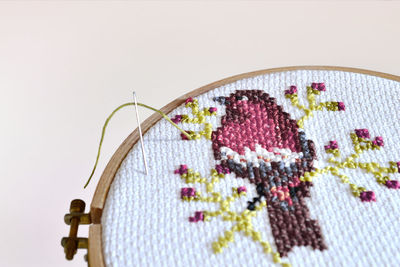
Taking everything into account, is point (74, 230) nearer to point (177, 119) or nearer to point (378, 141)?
point (177, 119)

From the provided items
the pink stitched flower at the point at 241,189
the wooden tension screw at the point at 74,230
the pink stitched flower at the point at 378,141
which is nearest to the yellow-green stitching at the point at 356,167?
the pink stitched flower at the point at 378,141

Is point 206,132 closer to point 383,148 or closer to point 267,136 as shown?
point 267,136

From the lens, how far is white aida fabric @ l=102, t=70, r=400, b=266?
2.67 ft

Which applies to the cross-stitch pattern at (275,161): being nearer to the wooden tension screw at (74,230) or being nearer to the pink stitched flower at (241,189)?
the pink stitched flower at (241,189)

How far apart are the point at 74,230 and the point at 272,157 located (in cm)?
36

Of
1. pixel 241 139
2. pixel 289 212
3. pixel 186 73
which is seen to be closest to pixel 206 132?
pixel 241 139

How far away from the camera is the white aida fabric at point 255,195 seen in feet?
2.67

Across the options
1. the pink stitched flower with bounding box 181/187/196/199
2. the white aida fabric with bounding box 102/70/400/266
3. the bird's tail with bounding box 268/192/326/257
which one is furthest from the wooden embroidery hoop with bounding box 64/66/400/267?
the bird's tail with bounding box 268/192/326/257

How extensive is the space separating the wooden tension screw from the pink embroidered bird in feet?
0.82

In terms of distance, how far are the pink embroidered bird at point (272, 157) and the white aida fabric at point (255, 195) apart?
0.01 m

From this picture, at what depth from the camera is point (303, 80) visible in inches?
42.6

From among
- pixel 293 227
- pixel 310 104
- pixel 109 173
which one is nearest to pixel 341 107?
pixel 310 104

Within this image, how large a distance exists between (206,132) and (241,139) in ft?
0.21

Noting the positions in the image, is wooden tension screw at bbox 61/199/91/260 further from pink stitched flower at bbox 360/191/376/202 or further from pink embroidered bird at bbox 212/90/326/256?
pink stitched flower at bbox 360/191/376/202
